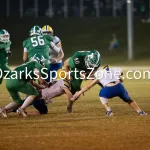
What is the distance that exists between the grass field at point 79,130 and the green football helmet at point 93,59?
102 cm

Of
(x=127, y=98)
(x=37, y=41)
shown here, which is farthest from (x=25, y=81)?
(x=127, y=98)

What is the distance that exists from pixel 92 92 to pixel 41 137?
10348 mm

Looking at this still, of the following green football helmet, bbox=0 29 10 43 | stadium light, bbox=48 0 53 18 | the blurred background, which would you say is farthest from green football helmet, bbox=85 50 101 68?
stadium light, bbox=48 0 53 18

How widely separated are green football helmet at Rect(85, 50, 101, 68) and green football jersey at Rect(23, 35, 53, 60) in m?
1.43

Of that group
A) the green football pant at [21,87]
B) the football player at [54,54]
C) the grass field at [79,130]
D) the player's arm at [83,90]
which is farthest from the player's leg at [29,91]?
the football player at [54,54]

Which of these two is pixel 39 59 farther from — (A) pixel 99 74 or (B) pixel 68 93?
(A) pixel 99 74

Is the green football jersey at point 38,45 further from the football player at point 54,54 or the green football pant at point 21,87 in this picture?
the green football pant at point 21,87

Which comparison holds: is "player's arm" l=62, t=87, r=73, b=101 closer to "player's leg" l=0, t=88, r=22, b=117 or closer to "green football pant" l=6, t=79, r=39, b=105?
"green football pant" l=6, t=79, r=39, b=105

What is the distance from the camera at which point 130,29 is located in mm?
43875

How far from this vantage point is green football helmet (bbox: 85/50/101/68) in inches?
562

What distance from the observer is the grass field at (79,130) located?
10.6 m

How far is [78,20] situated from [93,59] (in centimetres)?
4464

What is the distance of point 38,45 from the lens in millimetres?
15508

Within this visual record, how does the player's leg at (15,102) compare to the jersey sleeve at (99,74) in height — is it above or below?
below
